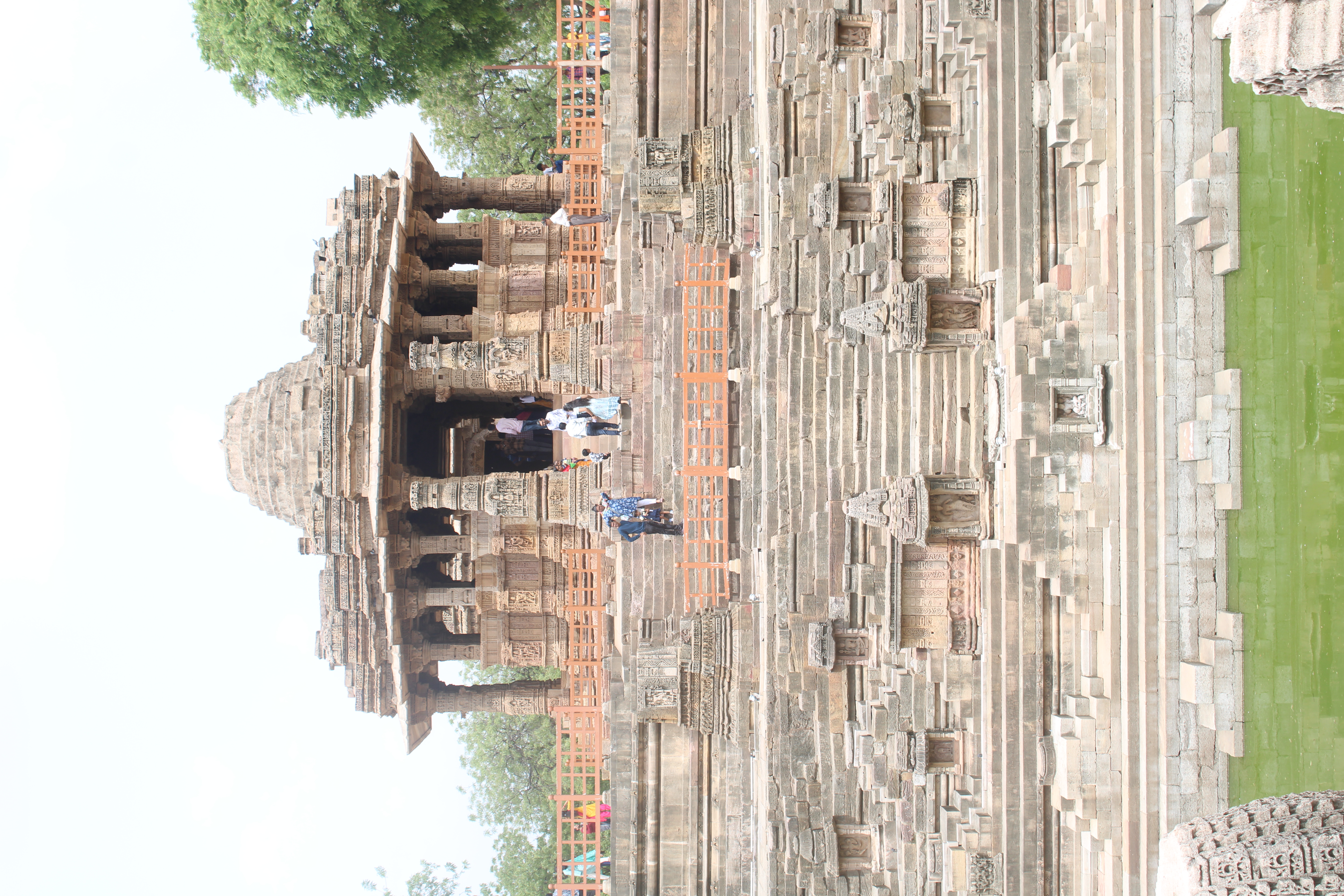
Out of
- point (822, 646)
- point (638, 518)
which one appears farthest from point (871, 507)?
point (638, 518)

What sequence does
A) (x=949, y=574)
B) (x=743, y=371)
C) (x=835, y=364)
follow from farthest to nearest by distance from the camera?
(x=743, y=371)
(x=835, y=364)
(x=949, y=574)

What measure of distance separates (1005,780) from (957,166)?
619 centimetres

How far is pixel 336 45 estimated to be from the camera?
2497 cm

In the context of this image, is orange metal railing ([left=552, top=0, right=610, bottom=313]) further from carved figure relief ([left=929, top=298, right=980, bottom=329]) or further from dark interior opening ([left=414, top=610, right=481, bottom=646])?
carved figure relief ([left=929, top=298, right=980, bottom=329])

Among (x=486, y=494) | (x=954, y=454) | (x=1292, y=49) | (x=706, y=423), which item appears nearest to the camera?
(x=1292, y=49)

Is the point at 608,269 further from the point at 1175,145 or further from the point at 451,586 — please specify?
the point at 1175,145

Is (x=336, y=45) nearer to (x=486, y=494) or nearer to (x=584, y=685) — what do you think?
(x=486, y=494)

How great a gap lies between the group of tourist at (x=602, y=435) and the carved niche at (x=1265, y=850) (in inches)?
474

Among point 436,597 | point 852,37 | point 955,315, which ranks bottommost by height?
point 436,597

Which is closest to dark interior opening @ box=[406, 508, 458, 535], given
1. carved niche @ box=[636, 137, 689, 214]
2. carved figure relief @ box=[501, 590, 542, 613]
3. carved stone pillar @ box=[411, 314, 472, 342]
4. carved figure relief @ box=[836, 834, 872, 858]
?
carved figure relief @ box=[501, 590, 542, 613]

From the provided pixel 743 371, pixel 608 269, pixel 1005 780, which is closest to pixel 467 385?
pixel 608 269

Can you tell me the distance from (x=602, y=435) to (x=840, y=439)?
23.4 ft

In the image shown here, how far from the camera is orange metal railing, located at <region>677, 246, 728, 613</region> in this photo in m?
17.2

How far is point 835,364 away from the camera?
45.2ft
